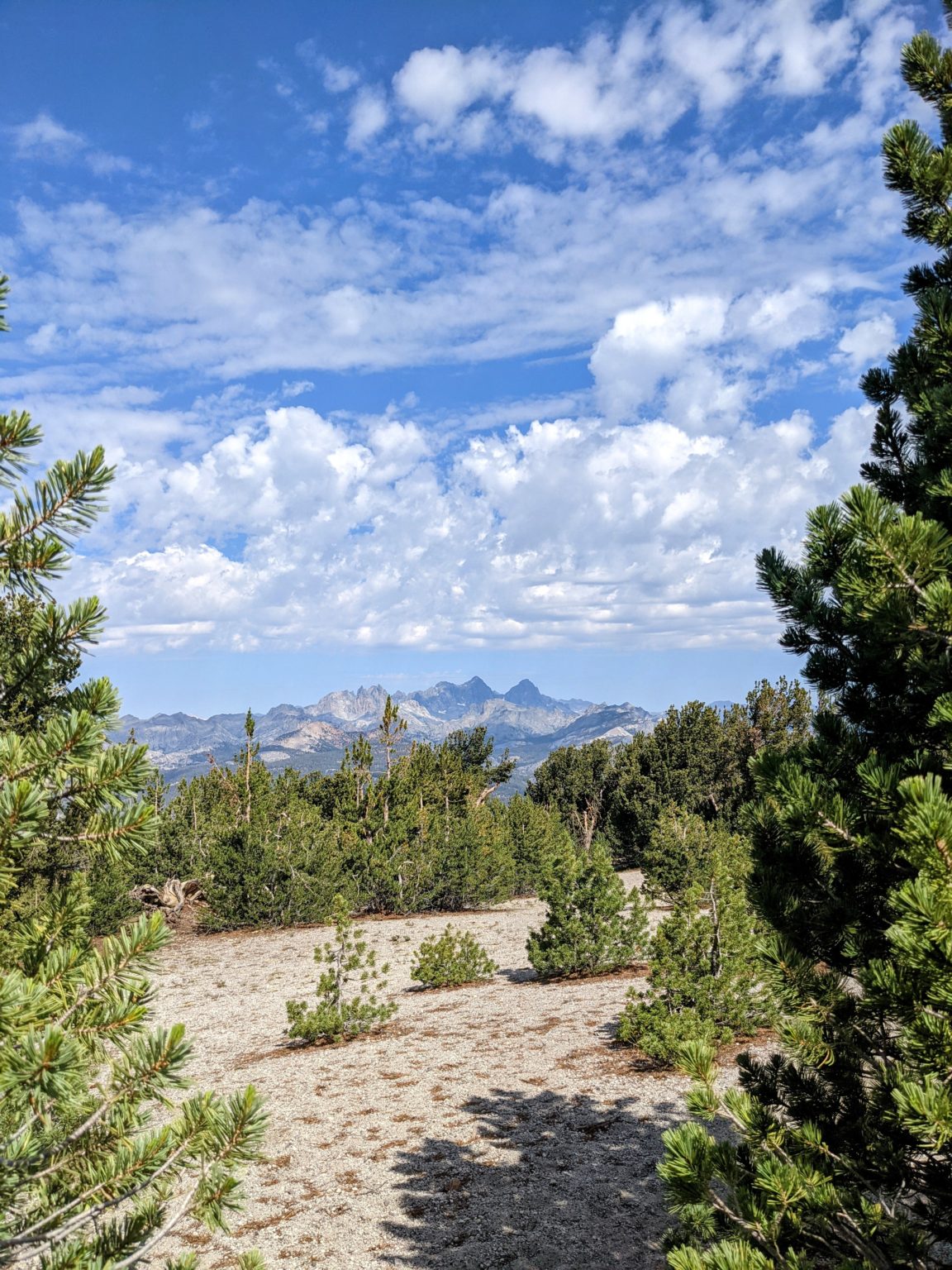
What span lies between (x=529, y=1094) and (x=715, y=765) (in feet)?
105

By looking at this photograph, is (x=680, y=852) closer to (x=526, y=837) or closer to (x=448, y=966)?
(x=448, y=966)

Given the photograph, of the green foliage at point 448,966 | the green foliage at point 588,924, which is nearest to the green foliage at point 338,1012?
the green foliage at point 448,966

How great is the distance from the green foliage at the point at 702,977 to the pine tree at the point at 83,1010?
838 centimetres

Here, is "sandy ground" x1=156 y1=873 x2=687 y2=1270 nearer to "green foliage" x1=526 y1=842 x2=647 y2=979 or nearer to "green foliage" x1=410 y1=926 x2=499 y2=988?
"green foliage" x1=526 y1=842 x2=647 y2=979

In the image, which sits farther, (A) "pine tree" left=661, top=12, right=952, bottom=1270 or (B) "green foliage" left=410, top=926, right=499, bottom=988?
(B) "green foliage" left=410, top=926, right=499, bottom=988

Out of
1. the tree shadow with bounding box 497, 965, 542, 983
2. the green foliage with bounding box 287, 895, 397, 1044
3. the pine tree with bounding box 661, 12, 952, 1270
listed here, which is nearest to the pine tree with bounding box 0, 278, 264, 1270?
the pine tree with bounding box 661, 12, 952, 1270

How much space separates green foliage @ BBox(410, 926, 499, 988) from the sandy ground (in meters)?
0.70

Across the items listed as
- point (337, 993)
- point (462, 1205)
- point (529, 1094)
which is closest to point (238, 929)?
point (337, 993)

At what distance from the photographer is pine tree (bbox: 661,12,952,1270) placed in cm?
241

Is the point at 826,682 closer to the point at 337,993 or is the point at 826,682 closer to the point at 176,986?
the point at 337,993

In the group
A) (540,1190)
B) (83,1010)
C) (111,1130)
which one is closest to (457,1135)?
(540,1190)

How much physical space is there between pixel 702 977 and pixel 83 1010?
32.2ft

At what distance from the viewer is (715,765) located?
1534 inches

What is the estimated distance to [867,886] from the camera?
3.02 m
